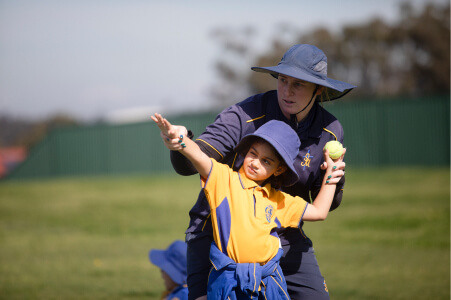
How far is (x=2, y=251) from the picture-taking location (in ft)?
33.5

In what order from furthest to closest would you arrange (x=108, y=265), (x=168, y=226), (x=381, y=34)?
(x=381, y=34), (x=168, y=226), (x=108, y=265)

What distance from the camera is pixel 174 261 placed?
16.9 ft

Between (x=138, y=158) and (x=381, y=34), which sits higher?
(x=381, y=34)

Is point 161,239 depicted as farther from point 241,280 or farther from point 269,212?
point 241,280

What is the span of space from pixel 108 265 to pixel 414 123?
1681cm

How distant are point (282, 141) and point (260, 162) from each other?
0.59 ft

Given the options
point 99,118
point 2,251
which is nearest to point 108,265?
point 2,251

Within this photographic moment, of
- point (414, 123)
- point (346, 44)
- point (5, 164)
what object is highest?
point (346, 44)

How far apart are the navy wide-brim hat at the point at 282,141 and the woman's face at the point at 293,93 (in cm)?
21

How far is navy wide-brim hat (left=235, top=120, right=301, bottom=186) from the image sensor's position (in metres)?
3.47

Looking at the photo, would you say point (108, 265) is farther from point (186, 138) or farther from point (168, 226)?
point (186, 138)

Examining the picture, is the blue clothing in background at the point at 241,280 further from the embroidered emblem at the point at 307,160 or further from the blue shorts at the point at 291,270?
the embroidered emblem at the point at 307,160

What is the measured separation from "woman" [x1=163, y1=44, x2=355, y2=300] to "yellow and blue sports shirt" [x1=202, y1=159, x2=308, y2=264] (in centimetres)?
23

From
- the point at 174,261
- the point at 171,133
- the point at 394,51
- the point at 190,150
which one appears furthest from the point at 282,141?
the point at 394,51
